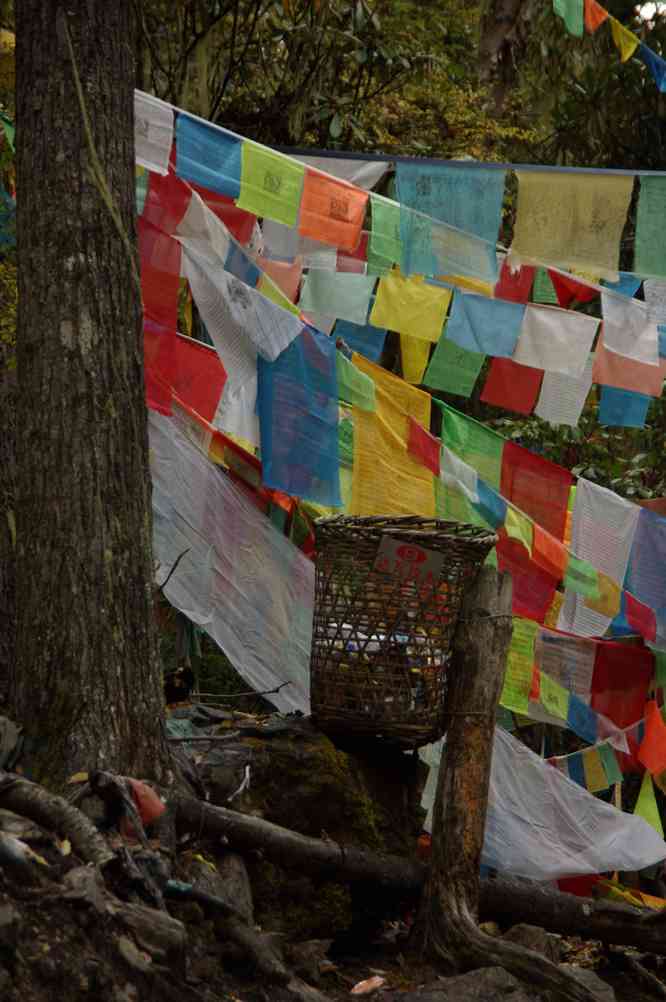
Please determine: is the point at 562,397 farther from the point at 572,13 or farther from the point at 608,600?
the point at 572,13

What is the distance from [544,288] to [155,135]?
2648 mm

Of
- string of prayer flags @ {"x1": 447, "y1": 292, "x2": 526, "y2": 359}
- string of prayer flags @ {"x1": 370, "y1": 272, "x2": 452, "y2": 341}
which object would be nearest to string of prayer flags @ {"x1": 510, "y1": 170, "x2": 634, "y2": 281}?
string of prayer flags @ {"x1": 447, "y1": 292, "x2": 526, "y2": 359}

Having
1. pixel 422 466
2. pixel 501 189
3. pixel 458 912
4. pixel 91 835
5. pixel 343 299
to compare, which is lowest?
pixel 458 912

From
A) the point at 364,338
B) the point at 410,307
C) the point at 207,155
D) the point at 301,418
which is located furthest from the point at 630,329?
the point at 207,155

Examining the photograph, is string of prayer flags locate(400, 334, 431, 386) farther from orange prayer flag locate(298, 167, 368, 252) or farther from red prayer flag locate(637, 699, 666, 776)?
red prayer flag locate(637, 699, 666, 776)

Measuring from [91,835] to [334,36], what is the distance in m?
7.79

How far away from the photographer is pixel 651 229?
298 inches

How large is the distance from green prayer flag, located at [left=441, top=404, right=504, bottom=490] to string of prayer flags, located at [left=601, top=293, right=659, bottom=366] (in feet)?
3.10

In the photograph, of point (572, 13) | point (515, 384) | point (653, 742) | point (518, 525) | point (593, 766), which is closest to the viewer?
point (518, 525)

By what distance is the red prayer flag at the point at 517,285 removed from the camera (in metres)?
7.76

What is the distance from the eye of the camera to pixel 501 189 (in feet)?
23.9

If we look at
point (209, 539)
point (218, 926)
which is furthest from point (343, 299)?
point (218, 926)

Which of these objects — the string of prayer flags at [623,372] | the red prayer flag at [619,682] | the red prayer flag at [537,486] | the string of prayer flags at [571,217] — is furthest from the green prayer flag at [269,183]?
the red prayer flag at [619,682]

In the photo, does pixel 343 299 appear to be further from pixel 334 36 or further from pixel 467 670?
pixel 334 36
